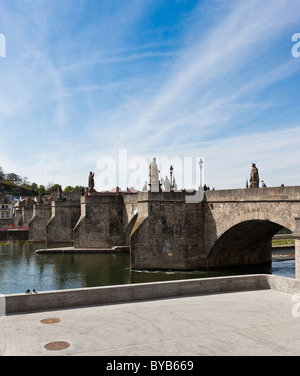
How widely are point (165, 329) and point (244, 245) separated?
57.7ft

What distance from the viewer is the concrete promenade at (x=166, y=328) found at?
6680 millimetres

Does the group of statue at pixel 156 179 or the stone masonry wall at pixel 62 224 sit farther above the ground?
the group of statue at pixel 156 179

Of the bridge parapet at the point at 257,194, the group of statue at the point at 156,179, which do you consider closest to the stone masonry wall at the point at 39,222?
the group of statue at the point at 156,179

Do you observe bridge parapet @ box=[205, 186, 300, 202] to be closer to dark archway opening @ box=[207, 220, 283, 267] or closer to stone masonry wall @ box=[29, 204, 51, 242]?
dark archway opening @ box=[207, 220, 283, 267]

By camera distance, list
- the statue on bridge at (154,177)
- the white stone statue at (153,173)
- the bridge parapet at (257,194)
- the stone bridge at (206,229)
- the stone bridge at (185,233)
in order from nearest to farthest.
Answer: the bridge parapet at (257,194) < the stone bridge at (206,229) < the stone bridge at (185,233) < the statue on bridge at (154,177) < the white stone statue at (153,173)

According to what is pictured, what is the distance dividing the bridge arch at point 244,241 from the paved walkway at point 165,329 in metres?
10.2

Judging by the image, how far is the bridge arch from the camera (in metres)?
20.6

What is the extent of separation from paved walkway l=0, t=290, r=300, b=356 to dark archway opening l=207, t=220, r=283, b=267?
38.9ft

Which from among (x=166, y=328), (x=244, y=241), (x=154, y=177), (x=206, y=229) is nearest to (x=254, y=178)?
(x=206, y=229)

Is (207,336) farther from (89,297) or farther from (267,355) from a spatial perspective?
(89,297)

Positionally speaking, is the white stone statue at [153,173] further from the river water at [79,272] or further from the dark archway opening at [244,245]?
the river water at [79,272]

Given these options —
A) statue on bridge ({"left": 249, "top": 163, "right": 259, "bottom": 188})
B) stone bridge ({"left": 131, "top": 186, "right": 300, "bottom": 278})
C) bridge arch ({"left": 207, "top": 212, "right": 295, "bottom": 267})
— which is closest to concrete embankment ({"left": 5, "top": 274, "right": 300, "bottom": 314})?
bridge arch ({"left": 207, "top": 212, "right": 295, "bottom": 267})

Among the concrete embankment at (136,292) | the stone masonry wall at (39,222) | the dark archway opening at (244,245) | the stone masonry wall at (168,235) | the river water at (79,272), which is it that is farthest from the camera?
the stone masonry wall at (39,222)

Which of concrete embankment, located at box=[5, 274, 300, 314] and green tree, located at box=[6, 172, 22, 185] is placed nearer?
concrete embankment, located at box=[5, 274, 300, 314]
